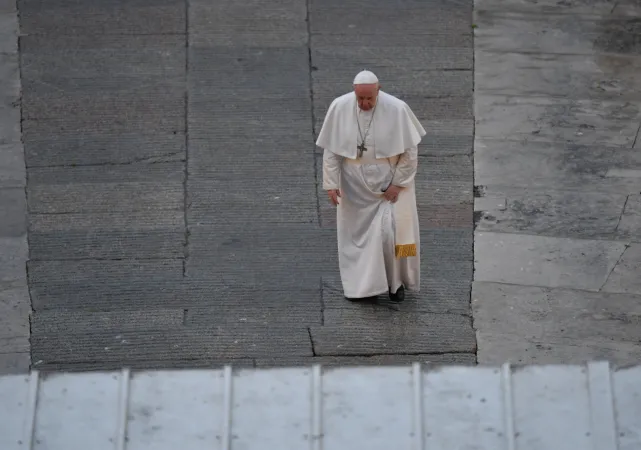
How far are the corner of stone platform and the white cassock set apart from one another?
7.84 ft

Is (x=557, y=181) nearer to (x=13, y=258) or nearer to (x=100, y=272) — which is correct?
(x=100, y=272)

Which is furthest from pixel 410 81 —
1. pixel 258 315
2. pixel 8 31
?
pixel 8 31

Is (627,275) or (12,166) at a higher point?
(12,166)

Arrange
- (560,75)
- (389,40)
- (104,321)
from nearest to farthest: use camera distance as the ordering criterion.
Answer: (104,321) < (560,75) < (389,40)

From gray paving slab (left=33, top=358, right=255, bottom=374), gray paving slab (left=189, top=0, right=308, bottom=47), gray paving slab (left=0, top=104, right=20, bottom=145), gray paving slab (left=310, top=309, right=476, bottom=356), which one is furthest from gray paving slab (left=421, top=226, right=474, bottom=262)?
gray paving slab (left=0, top=104, right=20, bottom=145)

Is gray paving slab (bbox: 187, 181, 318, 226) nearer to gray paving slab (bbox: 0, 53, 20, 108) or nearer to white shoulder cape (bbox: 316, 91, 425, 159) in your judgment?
white shoulder cape (bbox: 316, 91, 425, 159)

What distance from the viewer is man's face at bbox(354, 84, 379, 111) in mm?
9070

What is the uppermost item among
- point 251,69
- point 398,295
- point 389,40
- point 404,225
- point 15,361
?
point 389,40

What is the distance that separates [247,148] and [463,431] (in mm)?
7305

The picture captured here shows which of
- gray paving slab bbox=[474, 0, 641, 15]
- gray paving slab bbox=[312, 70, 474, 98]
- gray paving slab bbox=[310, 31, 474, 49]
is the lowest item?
gray paving slab bbox=[312, 70, 474, 98]

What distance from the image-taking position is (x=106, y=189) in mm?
11625

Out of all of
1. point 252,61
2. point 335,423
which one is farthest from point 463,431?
point 252,61

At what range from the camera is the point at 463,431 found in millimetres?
5078

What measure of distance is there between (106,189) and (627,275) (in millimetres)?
4380
